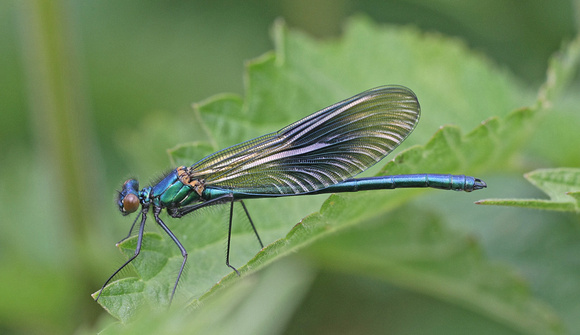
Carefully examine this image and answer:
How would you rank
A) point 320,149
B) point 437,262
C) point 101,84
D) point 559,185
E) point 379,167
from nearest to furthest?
point 559,185 < point 320,149 < point 379,167 < point 437,262 < point 101,84

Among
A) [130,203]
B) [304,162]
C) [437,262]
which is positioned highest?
[304,162]

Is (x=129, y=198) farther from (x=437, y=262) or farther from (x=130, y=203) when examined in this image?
(x=437, y=262)

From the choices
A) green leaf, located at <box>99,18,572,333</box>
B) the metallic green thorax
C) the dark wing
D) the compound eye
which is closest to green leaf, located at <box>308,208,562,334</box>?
green leaf, located at <box>99,18,572,333</box>

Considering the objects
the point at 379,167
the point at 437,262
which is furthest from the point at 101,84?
the point at 437,262

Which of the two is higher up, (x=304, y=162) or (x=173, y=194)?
(x=304, y=162)

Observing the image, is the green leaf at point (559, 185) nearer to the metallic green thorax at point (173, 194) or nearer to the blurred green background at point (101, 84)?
the metallic green thorax at point (173, 194)

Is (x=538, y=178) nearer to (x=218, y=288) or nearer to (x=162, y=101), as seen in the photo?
(x=218, y=288)
